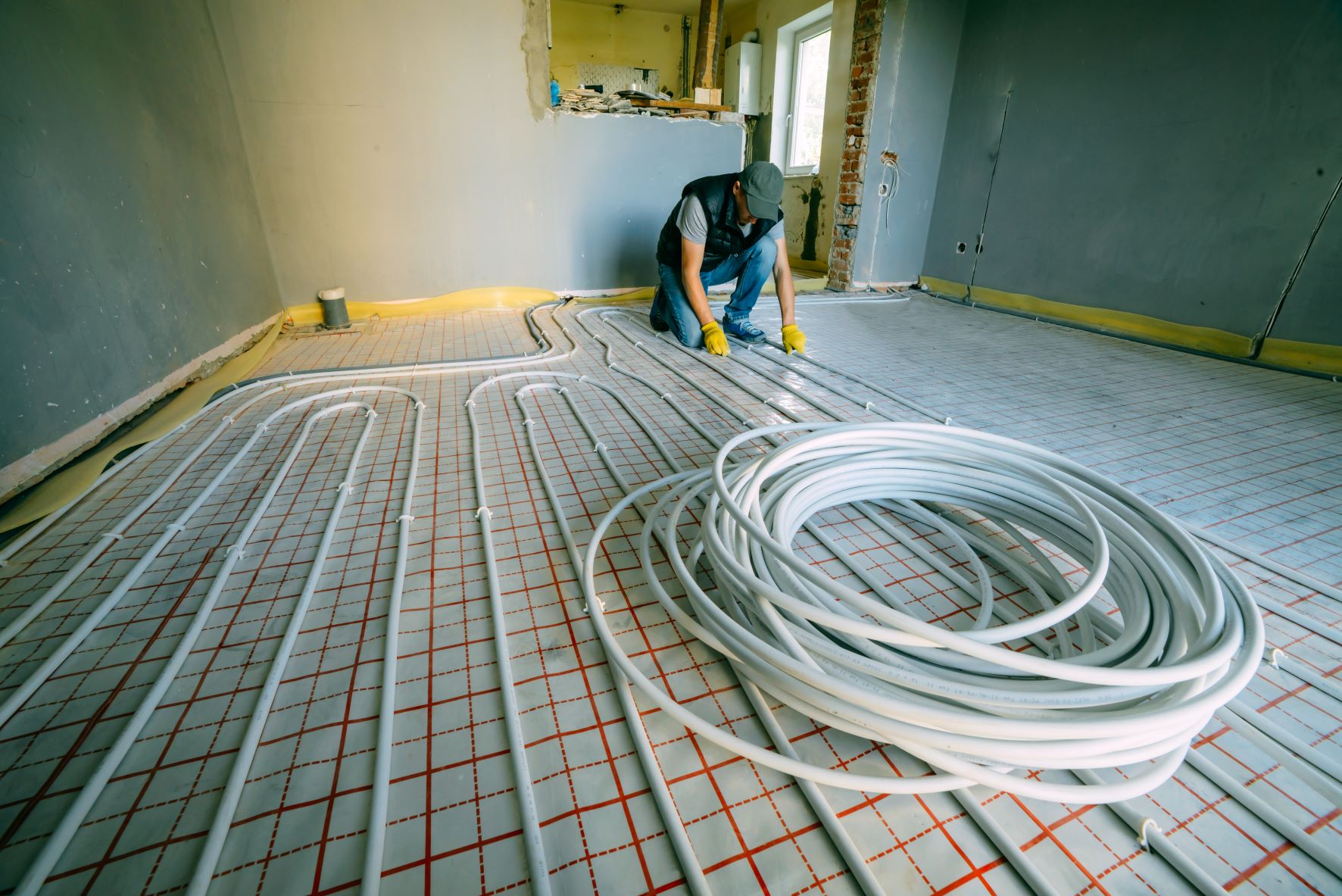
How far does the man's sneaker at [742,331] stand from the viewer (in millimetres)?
3328

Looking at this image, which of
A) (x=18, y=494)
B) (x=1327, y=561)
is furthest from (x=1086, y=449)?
(x=18, y=494)

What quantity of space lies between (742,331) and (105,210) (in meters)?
2.86

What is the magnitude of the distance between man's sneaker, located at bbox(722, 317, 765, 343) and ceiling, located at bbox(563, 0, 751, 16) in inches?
242

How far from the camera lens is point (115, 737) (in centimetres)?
94

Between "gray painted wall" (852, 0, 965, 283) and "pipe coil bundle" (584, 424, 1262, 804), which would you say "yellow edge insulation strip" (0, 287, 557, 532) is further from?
"gray painted wall" (852, 0, 965, 283)

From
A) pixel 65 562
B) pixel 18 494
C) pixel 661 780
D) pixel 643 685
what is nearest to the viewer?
pixel 661 780

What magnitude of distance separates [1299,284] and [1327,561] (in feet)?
8.20

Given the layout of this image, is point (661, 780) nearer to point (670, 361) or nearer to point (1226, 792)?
point (1226, 792)

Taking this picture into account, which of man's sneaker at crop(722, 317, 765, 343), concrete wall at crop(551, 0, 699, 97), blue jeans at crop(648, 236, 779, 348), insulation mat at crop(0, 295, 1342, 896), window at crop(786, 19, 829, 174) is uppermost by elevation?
concrete wall at crop(551, 0, 699, 97)

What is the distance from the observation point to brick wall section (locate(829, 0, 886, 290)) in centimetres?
443

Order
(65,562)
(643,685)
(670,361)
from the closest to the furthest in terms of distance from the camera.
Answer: (643,685), (65,562), (670,361)

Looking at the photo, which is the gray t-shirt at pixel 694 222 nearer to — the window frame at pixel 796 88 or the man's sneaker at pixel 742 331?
the man's sneaker at pixel 742 331

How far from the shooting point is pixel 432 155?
149 inches

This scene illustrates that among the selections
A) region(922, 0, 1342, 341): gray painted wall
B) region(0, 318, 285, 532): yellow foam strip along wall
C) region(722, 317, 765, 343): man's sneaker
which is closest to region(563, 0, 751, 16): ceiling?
region(922, 0, 1342, 341): gray painted wall
